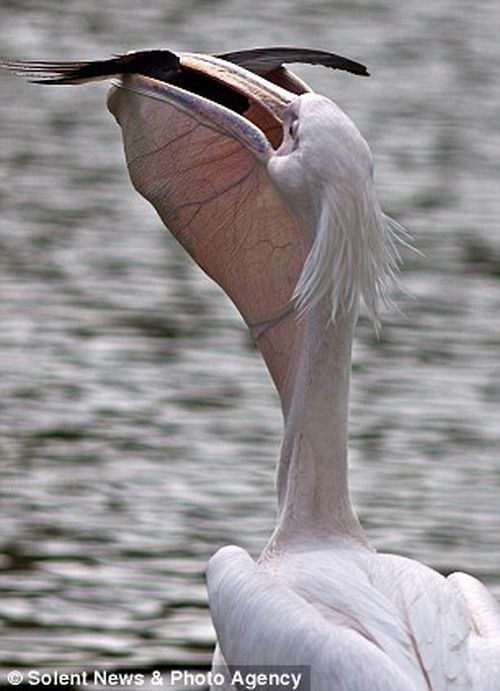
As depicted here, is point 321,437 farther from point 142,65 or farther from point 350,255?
point 142,65

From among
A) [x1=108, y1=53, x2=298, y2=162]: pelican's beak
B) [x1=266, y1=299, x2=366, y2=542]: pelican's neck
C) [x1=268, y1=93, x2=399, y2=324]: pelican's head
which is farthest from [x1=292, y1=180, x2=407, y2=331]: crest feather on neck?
[x1=108, y1=53, x2=298, y2=162]: pelican's beak

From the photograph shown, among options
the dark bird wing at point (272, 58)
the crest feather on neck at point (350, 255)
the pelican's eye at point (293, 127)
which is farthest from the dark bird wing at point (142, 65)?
the crest feather on neck at point (350, 255)

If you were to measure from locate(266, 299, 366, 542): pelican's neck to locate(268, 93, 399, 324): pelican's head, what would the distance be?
13 cm

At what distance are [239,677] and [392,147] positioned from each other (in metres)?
8.35

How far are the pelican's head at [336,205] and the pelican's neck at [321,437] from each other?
0.42 feet

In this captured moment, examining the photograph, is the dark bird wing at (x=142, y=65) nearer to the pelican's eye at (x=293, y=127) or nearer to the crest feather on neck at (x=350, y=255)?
the pelican's eye at (x=293, y=127)

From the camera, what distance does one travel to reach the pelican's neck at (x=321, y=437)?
5.27m

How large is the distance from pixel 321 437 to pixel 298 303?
11.8 inches

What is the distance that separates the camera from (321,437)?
5.31 meters

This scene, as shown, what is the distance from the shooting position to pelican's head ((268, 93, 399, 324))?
5.05m

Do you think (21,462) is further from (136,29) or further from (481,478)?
(136,29)

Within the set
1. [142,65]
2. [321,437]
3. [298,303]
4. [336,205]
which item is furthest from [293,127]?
[321,437]

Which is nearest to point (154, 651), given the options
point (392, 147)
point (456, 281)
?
point (456, 281)

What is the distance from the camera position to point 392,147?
1309 centimetres
